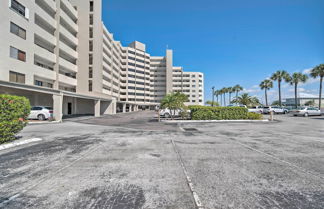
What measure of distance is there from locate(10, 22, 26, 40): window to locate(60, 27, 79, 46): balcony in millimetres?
7249

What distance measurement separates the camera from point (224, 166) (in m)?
3.85

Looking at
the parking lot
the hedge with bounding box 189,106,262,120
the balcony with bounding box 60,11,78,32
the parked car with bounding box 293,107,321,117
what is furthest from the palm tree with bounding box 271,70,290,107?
the balcony with bounding box 60,11,78,32

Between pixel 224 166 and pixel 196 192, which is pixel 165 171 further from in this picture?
pixel 224 166

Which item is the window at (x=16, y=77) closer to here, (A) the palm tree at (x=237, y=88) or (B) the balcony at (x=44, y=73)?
(B) the balcony at (x=44, y=73)

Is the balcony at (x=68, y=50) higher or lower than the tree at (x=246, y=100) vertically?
higher

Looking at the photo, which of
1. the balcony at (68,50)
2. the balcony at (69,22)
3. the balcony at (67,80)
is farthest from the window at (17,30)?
the balcony at (69,22)

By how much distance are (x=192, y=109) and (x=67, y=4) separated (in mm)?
31672

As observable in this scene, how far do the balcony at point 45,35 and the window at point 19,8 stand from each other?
5.78 ft

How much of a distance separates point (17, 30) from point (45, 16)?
621 centimetres

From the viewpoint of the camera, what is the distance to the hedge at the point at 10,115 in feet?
18.5

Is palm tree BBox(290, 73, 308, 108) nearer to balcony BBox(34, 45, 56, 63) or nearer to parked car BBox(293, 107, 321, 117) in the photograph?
parked car BBox(293, 107, 321, 117)

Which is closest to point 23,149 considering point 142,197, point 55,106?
point 142,197

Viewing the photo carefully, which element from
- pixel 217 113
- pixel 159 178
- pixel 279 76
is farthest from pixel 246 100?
pixel 159 178

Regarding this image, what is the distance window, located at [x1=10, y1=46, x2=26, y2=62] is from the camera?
15.6 meters
